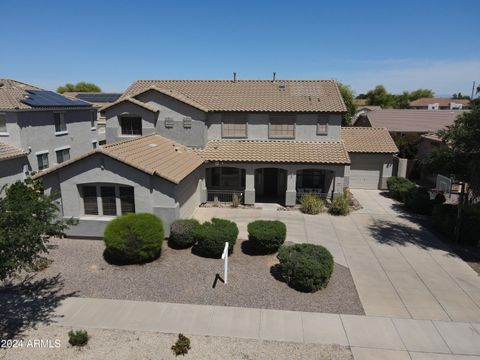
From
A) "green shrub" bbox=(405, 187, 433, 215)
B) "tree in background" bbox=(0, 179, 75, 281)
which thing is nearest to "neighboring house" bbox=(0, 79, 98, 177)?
"tree in background" bbox=(0, 179, 75, 281)

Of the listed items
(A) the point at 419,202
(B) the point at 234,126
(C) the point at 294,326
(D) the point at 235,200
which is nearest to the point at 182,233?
(C) the point at 294,326

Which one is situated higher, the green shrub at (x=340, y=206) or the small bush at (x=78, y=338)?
the green shrub at (x=340, y=206)

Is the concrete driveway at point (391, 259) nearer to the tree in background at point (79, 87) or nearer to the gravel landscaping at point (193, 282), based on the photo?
the gravel landscaping at point (193, 282)

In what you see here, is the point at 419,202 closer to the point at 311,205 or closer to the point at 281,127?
the point at 311,205

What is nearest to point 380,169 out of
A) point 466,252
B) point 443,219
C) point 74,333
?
point 443,219

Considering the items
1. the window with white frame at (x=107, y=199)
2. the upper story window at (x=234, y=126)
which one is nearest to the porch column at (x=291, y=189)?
the upper story window at (x=234, y=126)

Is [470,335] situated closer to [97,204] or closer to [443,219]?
[443,219]
